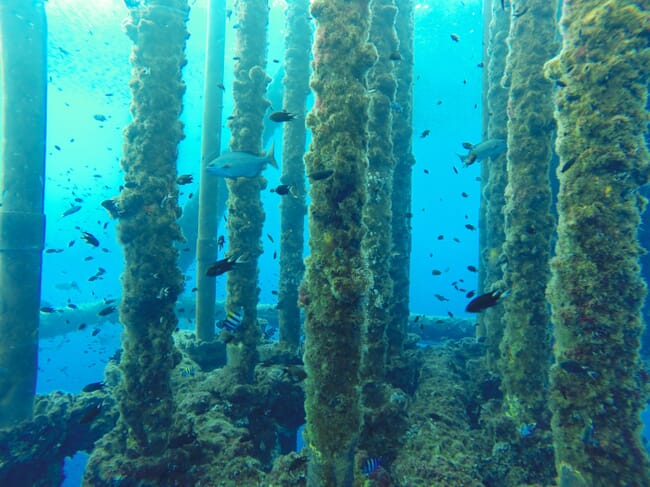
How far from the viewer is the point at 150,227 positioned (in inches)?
204

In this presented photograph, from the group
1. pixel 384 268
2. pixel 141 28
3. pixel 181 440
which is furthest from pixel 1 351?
pixel 384 268

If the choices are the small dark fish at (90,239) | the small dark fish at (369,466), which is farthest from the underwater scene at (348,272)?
the small dark fish at (90,239)

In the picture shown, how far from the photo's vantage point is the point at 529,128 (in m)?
5.56

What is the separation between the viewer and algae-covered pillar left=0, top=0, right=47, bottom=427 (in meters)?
6.62

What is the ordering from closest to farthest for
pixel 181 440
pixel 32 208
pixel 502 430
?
pixel 181 440
pixel 502 430
pixel 32 208

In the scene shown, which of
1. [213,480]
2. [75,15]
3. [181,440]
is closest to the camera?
[213,480]

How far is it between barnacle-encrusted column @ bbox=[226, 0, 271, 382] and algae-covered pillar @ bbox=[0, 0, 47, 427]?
3.68 metres

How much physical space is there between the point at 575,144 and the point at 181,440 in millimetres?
6177

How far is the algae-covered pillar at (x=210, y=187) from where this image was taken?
9.04 m

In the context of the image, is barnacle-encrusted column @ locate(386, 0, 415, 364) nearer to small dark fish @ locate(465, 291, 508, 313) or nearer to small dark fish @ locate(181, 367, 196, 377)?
small dark fish @ locate(465, 291, 508, 313)

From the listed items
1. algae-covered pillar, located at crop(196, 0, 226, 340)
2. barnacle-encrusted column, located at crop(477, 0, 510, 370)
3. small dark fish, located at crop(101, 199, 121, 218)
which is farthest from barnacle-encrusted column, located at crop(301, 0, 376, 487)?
algae-covered pillar, located at crop(196, 0, 226, 340)

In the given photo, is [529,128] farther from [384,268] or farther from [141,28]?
[141,28]

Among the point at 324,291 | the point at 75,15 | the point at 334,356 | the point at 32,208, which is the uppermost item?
the point at 75,15

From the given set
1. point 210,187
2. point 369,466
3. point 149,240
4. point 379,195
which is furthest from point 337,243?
point 210,187
